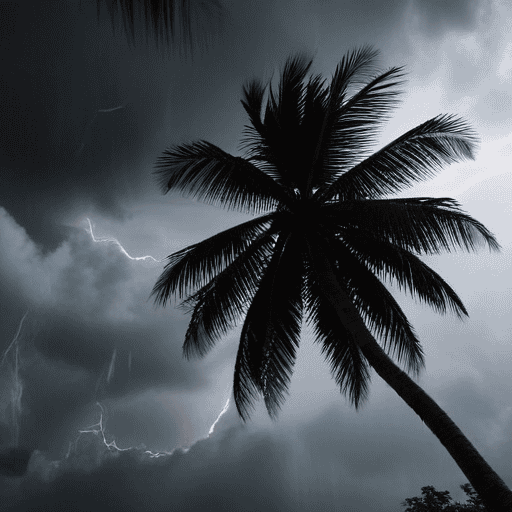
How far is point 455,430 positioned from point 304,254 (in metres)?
4.67

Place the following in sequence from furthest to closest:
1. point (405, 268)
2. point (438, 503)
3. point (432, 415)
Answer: point (438, 503) < point (405, 268) < point (432, 415)

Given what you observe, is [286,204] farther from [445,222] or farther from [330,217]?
[445,222]

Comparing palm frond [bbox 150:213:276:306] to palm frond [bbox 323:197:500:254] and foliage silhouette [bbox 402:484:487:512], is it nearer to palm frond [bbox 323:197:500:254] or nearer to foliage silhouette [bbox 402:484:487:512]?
palm frond [bbox 323:197:500:254]

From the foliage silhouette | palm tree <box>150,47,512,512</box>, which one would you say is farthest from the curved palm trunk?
the foliage silhouette

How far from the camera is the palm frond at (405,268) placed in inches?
369

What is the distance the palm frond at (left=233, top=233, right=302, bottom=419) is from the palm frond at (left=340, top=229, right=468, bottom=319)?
4.45 feet

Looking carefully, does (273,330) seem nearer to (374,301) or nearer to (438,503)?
(374,301)

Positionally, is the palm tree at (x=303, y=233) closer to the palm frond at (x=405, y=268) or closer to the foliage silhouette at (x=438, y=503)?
the palm frond at (x=405, y=268)

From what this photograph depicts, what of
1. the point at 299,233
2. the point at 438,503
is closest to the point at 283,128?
the point at 299,233

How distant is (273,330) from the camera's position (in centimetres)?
964

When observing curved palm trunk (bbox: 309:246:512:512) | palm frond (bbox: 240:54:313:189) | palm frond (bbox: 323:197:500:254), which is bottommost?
curved palm trunk (bbox: 309:246:512:512)

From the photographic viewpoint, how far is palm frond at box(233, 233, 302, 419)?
9547 millimetres

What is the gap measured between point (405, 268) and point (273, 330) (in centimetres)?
290

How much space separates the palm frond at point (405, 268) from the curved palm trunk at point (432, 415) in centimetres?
143
